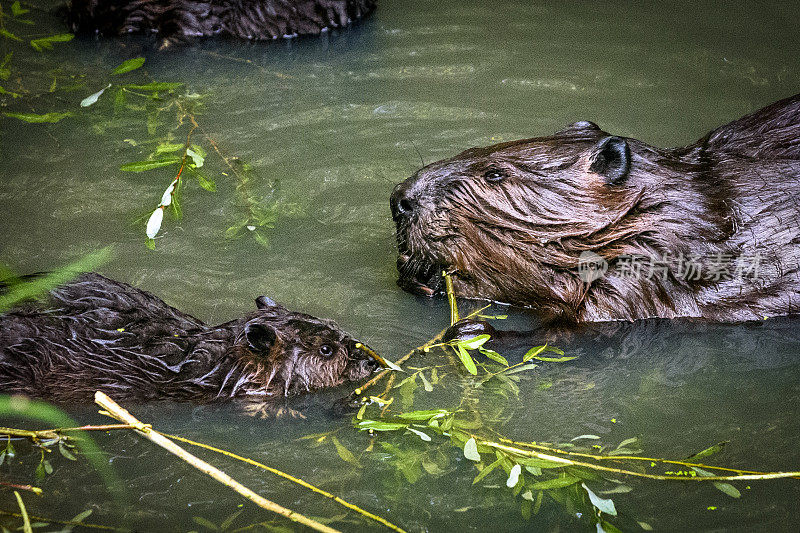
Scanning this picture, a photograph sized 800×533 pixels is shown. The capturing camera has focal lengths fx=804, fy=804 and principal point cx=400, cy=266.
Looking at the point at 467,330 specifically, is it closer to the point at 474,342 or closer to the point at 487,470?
the point at 474,342

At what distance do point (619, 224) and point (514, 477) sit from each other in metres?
1.49

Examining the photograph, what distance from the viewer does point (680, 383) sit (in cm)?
370

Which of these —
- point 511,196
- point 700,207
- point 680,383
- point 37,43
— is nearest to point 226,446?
point 511,196

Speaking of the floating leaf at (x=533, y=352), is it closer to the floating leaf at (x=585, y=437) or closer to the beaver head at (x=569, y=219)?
the beaver head at (x=569, y=219)

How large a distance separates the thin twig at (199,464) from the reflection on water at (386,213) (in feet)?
0.35

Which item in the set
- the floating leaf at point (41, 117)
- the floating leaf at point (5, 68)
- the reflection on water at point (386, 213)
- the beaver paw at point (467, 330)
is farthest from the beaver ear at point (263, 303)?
the floating leaf at point (5, 68)

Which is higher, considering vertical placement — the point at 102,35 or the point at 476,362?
the point at 102,35

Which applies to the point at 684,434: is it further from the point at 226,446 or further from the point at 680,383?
the point at 226,446

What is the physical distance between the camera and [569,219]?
391 cm

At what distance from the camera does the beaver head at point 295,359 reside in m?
3.56

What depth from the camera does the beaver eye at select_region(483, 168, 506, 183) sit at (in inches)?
159

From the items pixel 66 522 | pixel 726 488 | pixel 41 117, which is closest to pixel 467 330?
Result: pixel 726 488

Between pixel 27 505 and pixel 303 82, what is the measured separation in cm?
424

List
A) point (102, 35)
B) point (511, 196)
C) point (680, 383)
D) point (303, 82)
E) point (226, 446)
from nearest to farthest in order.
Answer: point (226, 446) → point (680, 383) → point (511, 196) → point (303, 82) → point (102, 35)
